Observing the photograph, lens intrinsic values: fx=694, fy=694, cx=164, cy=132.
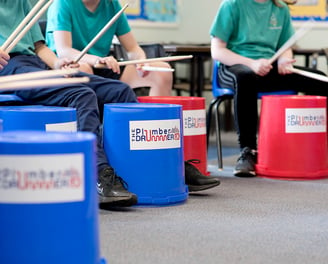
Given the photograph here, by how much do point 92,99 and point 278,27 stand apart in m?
1.51

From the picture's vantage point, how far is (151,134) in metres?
2.49

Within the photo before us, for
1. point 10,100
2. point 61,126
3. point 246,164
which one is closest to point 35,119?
point 61,126

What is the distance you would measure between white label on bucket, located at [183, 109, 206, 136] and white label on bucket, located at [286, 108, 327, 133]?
44 cm

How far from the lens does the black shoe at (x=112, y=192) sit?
→ 2.39 metres

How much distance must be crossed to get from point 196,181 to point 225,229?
0.63 m

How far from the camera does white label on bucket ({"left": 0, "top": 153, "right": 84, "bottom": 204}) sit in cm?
139

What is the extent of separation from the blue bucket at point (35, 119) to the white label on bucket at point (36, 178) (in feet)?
3.14

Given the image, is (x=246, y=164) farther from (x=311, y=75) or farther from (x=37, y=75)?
(x=37, y=75)

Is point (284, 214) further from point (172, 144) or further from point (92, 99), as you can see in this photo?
point (92, 99)

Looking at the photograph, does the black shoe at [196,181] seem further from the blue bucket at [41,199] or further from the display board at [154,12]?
the display board at [154,12]

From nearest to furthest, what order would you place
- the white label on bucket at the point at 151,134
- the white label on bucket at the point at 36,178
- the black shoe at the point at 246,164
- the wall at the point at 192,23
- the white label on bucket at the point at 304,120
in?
the white label on bucket at the point at 36,178 < the white label on bucket at the point at 151,134 < the white label on bucket at the point at 304,120 < the black shoe at the point at 246,164 < the wall at the point at 192,23

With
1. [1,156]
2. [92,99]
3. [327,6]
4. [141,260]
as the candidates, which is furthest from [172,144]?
[327,6]

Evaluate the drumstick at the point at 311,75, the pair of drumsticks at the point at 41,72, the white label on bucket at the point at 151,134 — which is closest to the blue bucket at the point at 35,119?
the pair of drumsticks at the point at 41,72

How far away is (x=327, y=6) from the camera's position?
606 centimetres
